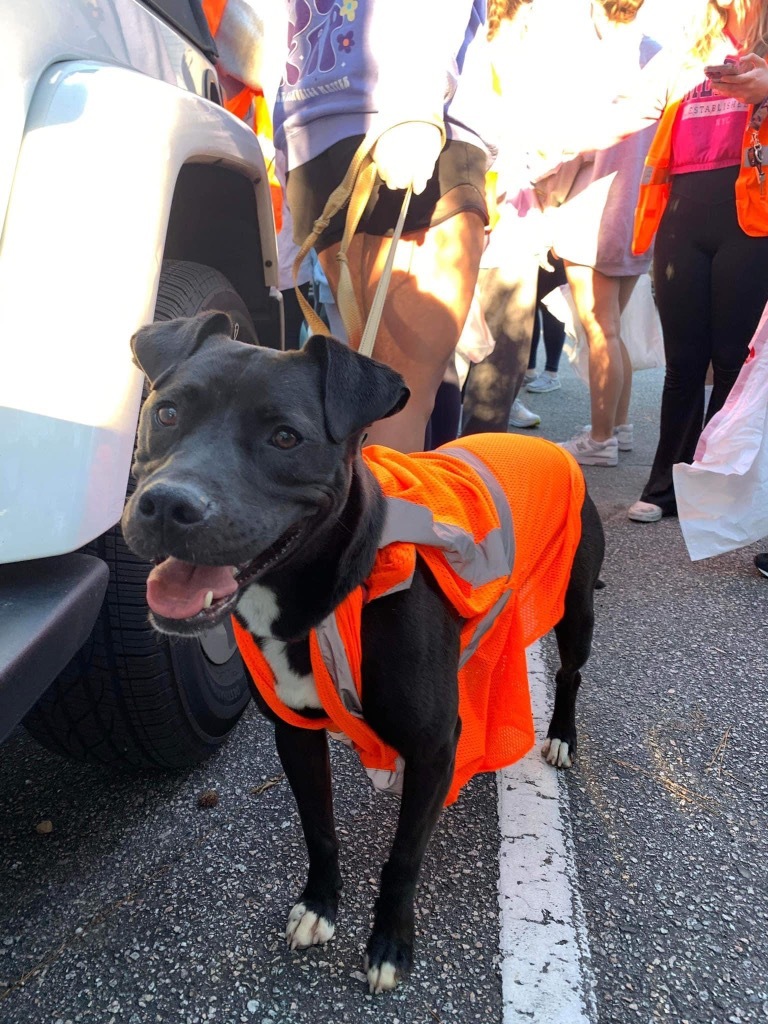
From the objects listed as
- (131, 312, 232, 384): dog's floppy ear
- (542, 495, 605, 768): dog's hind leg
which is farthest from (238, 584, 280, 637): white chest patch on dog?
(542, 495, 605, 768): dog's hind leg

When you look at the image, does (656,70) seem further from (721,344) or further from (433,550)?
(433,550)

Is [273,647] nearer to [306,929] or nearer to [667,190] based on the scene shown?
[306,929]

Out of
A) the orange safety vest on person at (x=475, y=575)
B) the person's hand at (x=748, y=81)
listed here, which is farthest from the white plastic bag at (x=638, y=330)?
the orange safety vest on person at (x=475, y=575)

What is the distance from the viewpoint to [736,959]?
1.74 m

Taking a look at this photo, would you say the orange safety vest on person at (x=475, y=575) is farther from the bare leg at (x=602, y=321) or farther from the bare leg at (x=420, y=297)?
the bare leg at (x=602, y=321)

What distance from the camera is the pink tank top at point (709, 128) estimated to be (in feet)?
12.5

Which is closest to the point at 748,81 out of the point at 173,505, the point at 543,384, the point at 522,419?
the point at 173,505

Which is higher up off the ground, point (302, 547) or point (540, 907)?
point (302, 547)

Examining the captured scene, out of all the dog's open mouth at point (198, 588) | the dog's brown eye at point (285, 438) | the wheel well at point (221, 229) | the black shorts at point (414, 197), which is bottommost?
the dog's open mouth at point (198, 588)

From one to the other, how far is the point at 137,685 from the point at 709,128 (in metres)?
3.76

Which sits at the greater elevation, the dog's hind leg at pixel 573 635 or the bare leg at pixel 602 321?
the bare leg at pixel 602 321

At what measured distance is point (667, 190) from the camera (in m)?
4.19

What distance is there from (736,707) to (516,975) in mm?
1462

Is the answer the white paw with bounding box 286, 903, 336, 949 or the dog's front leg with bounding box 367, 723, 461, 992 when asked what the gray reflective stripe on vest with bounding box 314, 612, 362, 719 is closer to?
the dog's front leg with bounding box 367, 723, 461, 992
